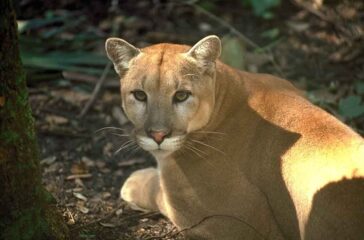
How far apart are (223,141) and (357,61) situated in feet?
12.3

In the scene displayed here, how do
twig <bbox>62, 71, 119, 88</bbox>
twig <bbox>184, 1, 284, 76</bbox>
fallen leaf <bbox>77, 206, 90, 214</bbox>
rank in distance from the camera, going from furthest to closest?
twig <bbox>184, 1, 284, 76</bbox>, twig <bbox>62, 71, 119, 88</bbox>, fallen leaf <bbox>77, 206, 90, 214</bbox>

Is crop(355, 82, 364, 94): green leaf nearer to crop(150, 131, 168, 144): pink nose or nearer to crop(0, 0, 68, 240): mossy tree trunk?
crop(150, 131, 168, 144): pink nose

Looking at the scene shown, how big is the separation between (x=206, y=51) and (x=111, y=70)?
9.83 ft

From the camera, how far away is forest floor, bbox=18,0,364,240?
597 centimetres

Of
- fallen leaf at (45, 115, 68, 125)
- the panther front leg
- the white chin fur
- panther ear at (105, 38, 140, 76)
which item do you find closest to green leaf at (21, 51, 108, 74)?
fallen leaf at (45, 115, 68, 125)

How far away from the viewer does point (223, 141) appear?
515 centimetres

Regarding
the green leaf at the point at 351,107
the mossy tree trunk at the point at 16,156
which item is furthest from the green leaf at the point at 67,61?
the mossy tree trunk at the point at 16,156

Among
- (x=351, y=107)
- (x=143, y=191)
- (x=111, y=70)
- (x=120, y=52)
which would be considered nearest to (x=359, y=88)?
(x=351, y=107)

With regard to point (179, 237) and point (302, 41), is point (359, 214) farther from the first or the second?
point (302, 41)

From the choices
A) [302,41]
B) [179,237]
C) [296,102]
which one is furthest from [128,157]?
[302,41]

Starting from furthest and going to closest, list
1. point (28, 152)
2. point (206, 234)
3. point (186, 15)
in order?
1. point (186, 15)
2. point (206, 234)
3. point (28, 152)

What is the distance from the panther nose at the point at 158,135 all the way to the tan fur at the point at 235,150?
64 mm

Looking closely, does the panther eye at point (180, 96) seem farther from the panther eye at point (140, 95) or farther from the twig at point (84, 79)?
the twig at point (84, 79)

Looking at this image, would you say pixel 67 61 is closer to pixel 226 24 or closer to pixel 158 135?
pixel 226 24
